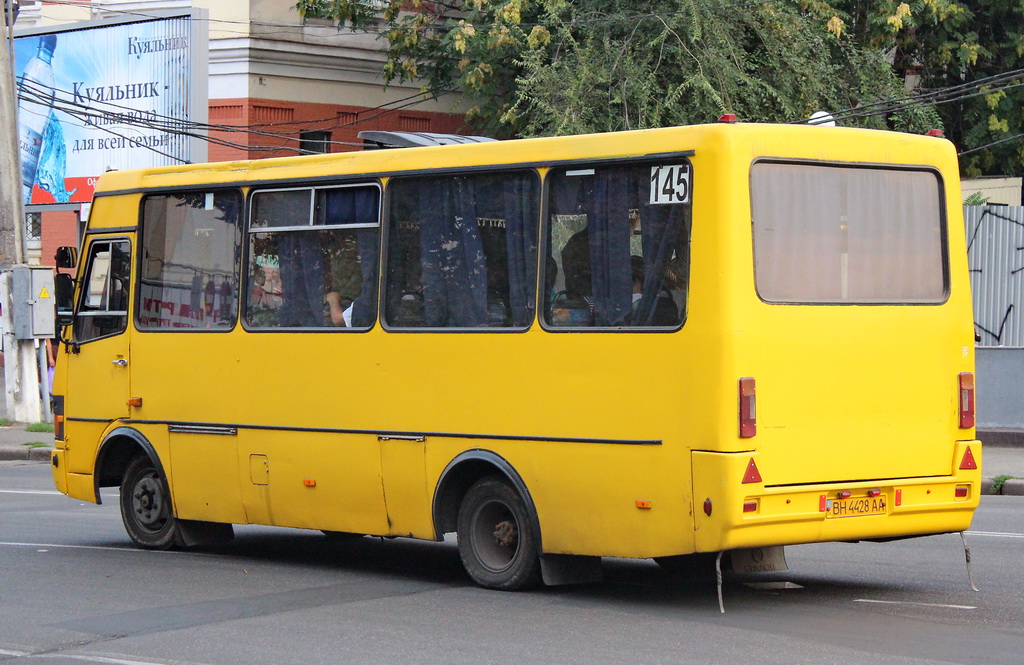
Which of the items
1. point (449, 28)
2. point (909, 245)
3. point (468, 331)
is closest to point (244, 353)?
point (468, 331)

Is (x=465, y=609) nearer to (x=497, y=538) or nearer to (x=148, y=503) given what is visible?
(x=497, y=538)

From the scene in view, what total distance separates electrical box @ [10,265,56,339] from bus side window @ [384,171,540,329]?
14.3m

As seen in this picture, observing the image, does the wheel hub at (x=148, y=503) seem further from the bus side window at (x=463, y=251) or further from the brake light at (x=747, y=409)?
the brake light at (x=747, y=409)

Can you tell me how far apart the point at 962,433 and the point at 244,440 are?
497cm

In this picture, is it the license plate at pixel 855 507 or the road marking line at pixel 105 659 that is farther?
the license plate at pixel 855 507

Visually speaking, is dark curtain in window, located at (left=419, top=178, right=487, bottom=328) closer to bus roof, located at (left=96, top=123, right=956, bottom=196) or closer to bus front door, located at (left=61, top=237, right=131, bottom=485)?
bus roof, located at (left=96, top=123, right=956, bottom=196)

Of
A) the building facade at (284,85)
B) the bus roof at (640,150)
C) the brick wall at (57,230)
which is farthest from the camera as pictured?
the brick wall at (57,230)

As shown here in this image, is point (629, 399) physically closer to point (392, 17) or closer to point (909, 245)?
point (909, 245)

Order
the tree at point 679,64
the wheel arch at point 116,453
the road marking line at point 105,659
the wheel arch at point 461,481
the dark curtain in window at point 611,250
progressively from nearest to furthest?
the road marking line at point 105,659 → the dark curtain in window at point 611,250 → the wheel arch at point 461,481 → the wheel arch at point 116,453 → the tree at point 679,64

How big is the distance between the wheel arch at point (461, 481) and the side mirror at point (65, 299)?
13.9ft

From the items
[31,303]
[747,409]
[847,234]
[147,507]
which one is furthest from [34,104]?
[747,409]

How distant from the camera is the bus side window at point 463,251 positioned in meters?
9.10

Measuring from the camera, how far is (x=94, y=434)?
11.8m

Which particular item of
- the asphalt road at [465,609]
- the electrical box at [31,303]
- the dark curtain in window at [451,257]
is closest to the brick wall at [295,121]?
the electrical box at [31,303]
